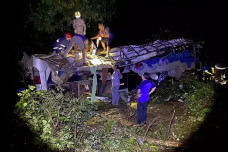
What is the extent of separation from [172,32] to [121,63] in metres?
10.2

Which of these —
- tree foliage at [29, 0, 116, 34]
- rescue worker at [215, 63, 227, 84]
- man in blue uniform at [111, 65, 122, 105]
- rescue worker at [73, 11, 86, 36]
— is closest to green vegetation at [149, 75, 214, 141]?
rescue worker at [215, 63, 227, 84]

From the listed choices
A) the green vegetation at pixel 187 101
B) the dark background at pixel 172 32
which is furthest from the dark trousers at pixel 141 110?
the dark background at pixel 172 32

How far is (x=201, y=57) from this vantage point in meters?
12.4

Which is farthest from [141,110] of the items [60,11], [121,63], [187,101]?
[60,11]

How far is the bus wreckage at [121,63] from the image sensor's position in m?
8.56

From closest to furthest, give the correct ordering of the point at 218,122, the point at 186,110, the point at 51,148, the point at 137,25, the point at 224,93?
the point at 51,148 → the point at 218,122 → the point at 186,110 → the point at 224,93 → the point at 137,25

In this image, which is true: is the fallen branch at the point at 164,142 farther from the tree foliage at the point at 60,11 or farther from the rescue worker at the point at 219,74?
the tree foliage at the point at 60,11

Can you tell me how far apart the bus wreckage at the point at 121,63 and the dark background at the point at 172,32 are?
2172 millimetres

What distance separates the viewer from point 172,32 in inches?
688

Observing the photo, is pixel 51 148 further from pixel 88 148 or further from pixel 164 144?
pixel 164 144

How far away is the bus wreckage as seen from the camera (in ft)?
28.1

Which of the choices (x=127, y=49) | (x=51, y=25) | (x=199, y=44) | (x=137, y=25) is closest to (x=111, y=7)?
(x=51, y=25)

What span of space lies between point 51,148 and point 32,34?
1146 cm

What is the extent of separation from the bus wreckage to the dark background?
2172mm
